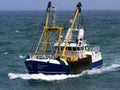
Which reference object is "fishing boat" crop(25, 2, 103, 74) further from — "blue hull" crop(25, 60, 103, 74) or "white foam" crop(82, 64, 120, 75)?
"white foam" crop(82, 64, 120, 75)

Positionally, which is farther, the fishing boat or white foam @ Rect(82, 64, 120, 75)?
white foam @ Rect(82, 64, 120, 75)

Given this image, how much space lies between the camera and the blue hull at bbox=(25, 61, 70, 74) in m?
60.0

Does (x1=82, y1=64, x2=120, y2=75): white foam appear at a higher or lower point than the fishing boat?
lower

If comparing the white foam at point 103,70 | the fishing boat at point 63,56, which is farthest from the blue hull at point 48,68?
the white foam at point 103,70

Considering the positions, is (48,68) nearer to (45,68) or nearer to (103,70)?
(45,68)

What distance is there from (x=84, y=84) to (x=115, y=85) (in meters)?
3.41

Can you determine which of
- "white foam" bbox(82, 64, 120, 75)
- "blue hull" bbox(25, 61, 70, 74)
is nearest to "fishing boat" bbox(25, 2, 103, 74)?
"blue hull" bbox(25, 61, 70, 74)

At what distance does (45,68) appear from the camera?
60.4 metres

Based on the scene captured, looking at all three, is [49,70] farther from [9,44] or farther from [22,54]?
[9,44]

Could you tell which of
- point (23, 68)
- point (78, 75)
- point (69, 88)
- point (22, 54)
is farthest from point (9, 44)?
point (69, 88)

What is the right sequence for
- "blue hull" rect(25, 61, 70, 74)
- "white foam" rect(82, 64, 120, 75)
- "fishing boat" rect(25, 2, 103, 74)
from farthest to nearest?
"white foam" rect(82, 64, 120, 75), "fishing boat" rect(25, 2, 103, 74), "blue hull" rect(25, 61, 70, 74)

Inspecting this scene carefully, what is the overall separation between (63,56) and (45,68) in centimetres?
345

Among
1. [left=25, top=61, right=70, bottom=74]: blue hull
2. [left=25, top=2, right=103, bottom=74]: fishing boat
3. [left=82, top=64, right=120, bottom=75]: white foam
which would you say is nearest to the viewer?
[left=25, top=61, right=70, bottom=74]: blue hull

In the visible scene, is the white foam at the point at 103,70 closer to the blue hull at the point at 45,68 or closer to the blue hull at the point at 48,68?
the blue hull at the point at 48,68
